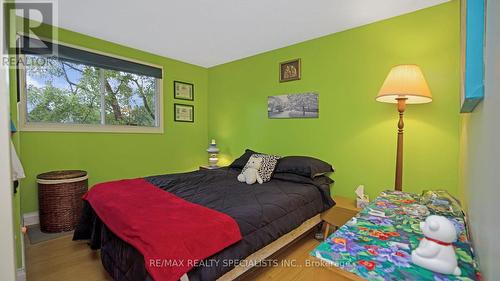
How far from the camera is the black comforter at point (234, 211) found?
4.38ft

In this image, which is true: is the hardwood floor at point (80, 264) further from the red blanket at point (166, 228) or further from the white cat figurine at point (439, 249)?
the white cat figurine at point (439, 249)

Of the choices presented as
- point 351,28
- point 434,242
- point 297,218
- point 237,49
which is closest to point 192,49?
point 237,49

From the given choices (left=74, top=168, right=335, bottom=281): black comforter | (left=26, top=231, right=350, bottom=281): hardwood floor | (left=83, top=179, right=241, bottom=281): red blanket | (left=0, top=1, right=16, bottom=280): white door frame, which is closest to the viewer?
(left=0, top=1, right=16, bottom=280): white door frame

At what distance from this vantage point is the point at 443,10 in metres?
1.98

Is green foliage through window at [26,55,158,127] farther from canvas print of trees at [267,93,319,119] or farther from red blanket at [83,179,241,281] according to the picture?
canvas print of trees at [267,93,319,119]

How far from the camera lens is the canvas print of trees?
2.85m

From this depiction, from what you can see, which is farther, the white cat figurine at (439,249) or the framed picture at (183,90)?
the framed picture at (183,90)

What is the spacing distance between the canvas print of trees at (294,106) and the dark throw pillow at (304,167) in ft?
2.07

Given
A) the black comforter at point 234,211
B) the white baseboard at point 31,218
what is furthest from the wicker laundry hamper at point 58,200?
the black comforter at point 234,211

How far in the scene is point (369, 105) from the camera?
94.3 inches

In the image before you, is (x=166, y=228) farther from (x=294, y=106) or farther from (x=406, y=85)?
→ (x=294, y=106)

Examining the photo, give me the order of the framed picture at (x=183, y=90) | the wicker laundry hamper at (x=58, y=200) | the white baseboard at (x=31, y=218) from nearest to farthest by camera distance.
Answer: the wicker laundry hamper at (x=58, y=200)
the white baseboard at (x=31, y=218)
the framed picture at (x=183, y=90)

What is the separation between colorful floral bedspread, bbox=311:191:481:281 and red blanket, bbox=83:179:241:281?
0.68 m

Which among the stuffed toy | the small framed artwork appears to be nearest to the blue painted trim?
the stuffed toy
